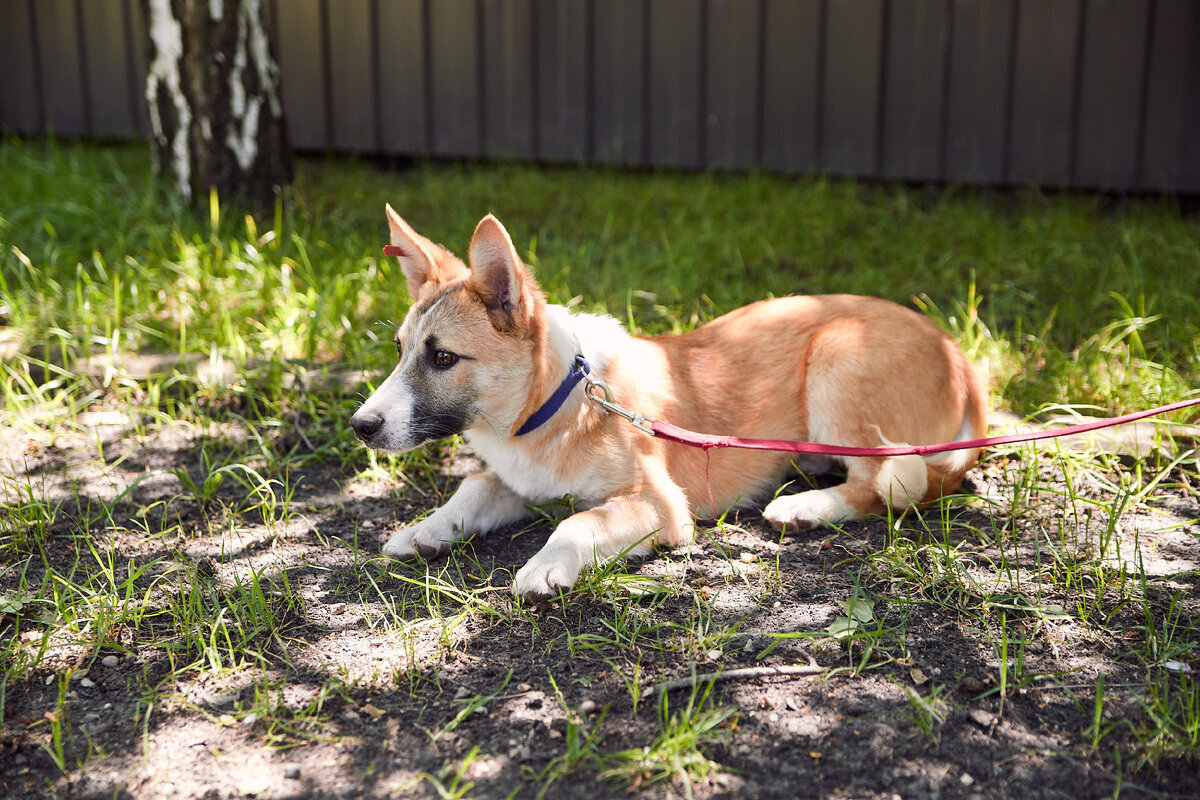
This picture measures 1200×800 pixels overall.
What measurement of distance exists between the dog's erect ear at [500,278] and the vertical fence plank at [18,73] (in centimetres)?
670

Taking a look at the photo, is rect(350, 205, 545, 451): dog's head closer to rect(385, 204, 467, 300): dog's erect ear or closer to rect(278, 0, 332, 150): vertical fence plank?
rect(385, 204, 467, 300): dog's erect ear

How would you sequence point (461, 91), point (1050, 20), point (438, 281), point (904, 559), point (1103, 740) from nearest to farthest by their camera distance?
point (1103, 740), point (904, 559), point (438, 281), point (1050, 20), point (461, 91)

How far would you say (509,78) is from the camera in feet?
23.5

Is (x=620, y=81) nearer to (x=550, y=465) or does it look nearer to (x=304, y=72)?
(x=304, y=72)

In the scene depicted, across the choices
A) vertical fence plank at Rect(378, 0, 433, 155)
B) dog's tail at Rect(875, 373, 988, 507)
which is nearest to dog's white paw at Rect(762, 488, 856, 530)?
dog's tail at Rect(875, 373, 988, 507)

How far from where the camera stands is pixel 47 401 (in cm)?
396

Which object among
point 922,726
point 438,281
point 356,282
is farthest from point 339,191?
point 922,726

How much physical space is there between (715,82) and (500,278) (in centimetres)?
462

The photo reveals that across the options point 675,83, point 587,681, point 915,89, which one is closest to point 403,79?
point 675,83

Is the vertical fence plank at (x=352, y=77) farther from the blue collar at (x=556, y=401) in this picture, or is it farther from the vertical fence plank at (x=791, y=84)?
the blue collar at (x=556, y=401)

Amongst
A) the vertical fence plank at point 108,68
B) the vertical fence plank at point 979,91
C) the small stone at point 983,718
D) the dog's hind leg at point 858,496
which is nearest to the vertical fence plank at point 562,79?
the vertical fence plank at point 979,91

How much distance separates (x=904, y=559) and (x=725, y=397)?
0.90 m

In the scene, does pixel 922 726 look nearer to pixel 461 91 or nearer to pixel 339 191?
pixel 339 191

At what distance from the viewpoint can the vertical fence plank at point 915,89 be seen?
657 cm
